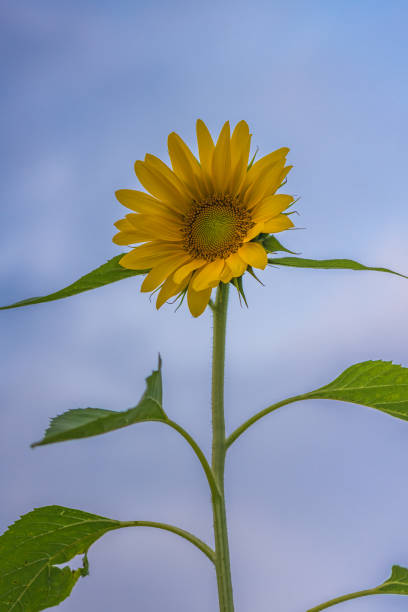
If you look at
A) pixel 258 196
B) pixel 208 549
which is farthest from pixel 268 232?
pixel 208 549

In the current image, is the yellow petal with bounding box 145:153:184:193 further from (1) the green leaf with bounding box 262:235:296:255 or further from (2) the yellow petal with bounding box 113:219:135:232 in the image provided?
(1) the green leaf with bounding box 262:235:296:255

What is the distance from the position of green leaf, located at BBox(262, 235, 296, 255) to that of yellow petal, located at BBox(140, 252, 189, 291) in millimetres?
189

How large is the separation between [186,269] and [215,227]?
130 mm

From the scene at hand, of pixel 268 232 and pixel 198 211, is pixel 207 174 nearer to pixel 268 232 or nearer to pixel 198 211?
pixel 198 211

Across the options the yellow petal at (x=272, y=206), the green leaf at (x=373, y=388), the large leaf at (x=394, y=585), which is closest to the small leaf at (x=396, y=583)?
the large leaf at (x=394, y=585)

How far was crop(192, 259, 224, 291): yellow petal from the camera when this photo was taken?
1261 mm

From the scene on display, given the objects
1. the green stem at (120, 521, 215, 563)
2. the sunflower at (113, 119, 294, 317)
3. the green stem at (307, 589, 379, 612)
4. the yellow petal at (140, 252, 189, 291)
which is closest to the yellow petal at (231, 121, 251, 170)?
the sunflower at (113, 119, 294, 317)

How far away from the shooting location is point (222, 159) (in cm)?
134

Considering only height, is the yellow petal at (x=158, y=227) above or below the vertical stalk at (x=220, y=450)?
above

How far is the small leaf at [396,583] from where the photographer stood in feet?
4.75

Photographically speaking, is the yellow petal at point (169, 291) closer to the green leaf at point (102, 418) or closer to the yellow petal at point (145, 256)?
the yellow petal at point (145, 256)

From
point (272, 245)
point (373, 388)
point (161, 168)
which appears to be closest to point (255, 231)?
point (272, 245)

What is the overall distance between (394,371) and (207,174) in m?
0.59

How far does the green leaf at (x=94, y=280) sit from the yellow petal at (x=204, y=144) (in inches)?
10.5
